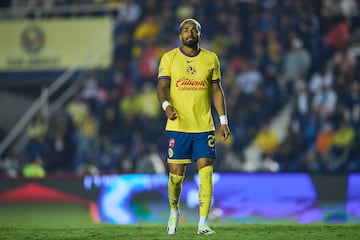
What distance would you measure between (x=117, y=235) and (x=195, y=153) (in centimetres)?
121

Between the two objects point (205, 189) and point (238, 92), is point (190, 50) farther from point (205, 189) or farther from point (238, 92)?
point (238, 92)

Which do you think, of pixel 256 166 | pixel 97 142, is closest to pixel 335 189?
pixel 256 166

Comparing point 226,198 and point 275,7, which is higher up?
point 275,7

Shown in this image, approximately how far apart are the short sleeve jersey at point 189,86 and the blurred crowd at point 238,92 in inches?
362

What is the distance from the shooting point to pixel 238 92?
2156 cm

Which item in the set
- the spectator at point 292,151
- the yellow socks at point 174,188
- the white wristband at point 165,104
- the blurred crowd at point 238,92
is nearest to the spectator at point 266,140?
the blurred crowd at point 238,92

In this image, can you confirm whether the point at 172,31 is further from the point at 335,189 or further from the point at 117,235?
the point at 117,235

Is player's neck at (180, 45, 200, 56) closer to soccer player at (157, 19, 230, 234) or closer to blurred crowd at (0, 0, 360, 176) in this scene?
soccer player at (157, 19, 230, 234)

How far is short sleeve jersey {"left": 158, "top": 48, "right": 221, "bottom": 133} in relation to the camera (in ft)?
33.9

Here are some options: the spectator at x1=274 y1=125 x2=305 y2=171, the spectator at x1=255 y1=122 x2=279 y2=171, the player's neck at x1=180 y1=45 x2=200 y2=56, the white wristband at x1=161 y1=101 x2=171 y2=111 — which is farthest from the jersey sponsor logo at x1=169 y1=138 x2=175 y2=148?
the spectator at x1=255 y1=122 x2=279 y2=171

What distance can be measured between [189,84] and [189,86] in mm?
21

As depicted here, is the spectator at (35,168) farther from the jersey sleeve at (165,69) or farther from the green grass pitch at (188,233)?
the jersey sleeve at (165,69)

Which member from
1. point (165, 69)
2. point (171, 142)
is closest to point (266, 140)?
point (171, 142)

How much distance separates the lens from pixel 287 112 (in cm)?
2112
